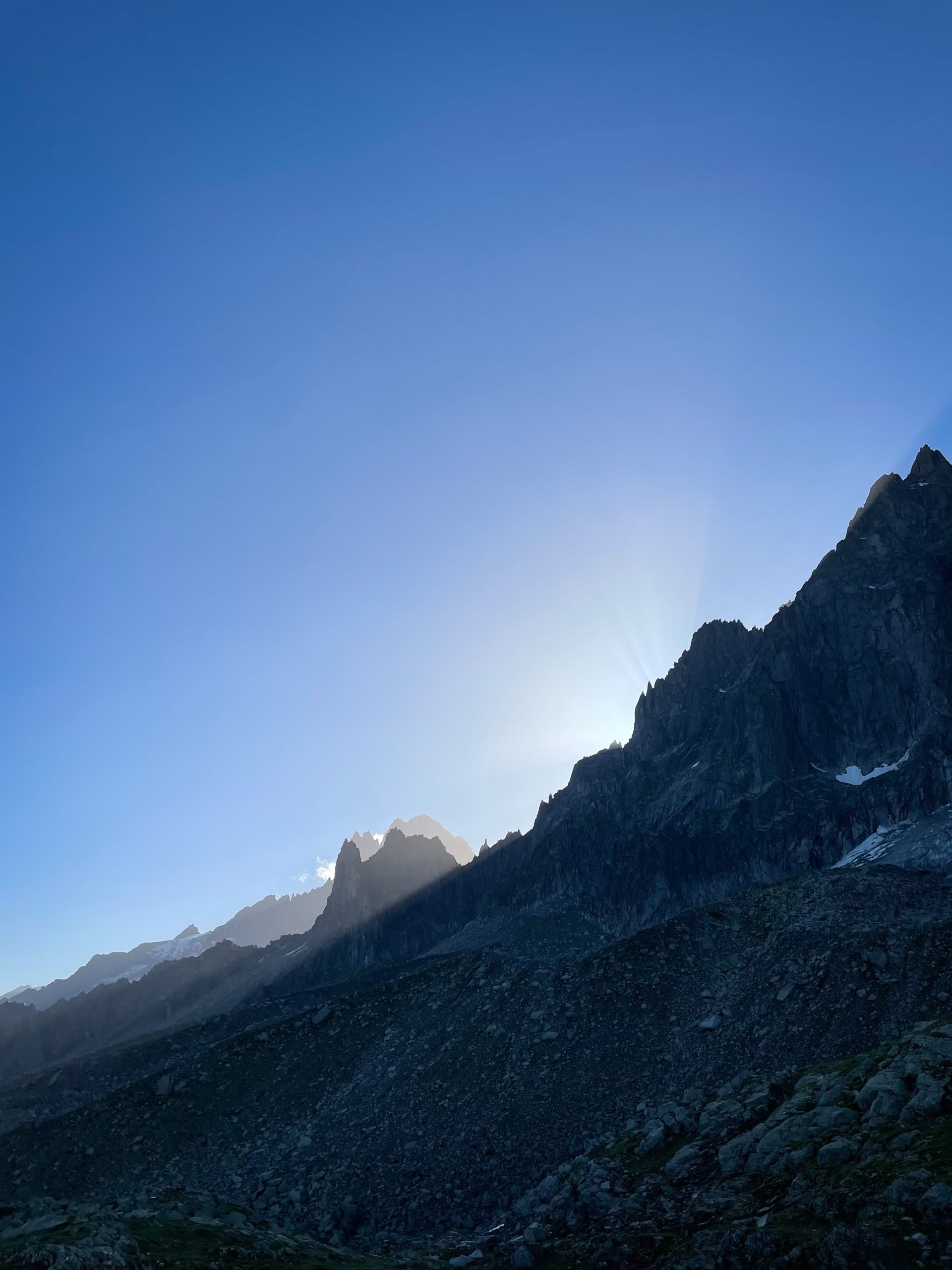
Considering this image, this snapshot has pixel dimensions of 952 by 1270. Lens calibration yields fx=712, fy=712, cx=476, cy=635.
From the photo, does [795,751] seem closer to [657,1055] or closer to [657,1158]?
[657,1055]

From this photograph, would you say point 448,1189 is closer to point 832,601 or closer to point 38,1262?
point 38,1262

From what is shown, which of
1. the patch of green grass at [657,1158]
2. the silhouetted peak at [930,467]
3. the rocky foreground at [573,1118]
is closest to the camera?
the rocky foreground at [573,1118]

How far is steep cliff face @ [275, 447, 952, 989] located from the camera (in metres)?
108

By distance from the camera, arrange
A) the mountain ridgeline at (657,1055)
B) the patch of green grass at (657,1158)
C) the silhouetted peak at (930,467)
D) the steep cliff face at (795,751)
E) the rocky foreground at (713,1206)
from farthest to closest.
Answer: the silhouetted peak at (930,467) → the steep cliff face at (795,751) → the patch of green grass at (657,1158) → the mountain ridgeline at (657,1055) → the rocky foreground at (713,1206)

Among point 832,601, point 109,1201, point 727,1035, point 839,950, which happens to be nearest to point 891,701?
point 832,601

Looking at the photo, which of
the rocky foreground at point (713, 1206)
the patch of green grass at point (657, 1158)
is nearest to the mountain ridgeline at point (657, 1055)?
the rocky foreground at point (713, 1206)

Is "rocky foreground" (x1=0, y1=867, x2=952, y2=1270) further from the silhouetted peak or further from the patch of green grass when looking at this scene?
the silhouetted peak

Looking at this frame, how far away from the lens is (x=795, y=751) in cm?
12600

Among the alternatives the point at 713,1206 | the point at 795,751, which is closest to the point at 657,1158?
the point at 713,1206

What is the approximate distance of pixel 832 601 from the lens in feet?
428

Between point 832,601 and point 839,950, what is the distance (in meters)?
89.8

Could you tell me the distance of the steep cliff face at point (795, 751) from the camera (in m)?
108

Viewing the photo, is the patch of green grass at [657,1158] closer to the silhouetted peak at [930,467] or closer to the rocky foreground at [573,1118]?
the rocky foreground at [573,1118]

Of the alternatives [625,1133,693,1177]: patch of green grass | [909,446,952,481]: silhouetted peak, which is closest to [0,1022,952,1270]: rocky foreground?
[625,1133,693,1177]: patch of green grass
